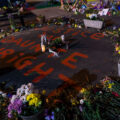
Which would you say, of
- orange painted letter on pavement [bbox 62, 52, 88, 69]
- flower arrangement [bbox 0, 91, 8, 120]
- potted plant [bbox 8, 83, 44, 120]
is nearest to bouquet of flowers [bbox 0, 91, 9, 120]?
flower arrangement [bbox 0, 91, 8, 120]

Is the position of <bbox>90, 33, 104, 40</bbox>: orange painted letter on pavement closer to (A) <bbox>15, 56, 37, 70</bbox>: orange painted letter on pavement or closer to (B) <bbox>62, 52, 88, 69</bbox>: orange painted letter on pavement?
(B) <bbox>62, 52, 88, 69</bbox>: orange painted letter on pavement

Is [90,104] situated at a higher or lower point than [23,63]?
higher

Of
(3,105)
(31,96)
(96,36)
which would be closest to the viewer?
(31,96)

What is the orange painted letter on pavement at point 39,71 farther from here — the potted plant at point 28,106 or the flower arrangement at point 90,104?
the potted plant at point 28,106

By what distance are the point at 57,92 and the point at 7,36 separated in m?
9.35

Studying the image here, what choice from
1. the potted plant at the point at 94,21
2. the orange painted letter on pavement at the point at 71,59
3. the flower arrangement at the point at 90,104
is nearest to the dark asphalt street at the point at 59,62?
the orange painted letter on pavement at the point at 71,59

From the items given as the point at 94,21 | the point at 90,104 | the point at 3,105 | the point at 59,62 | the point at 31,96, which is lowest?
the point at 3,105

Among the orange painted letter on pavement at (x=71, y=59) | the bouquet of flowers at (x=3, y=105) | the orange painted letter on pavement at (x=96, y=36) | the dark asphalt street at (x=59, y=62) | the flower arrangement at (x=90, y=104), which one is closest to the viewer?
the flower arrangement at (x=90, y=104)

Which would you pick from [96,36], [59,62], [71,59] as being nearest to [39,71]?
[59,62]

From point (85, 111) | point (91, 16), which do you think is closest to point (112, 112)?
point (85, 111)

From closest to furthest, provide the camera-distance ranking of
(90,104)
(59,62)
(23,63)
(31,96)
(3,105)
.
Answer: (31,96) → (90,104) → (3,105) → (59,62) → (23,63)

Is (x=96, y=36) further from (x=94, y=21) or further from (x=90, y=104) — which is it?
(x=90, y=104)

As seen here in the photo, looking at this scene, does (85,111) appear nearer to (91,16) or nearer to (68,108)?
(68,108)

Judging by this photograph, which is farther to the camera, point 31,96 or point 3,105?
point 3,105
